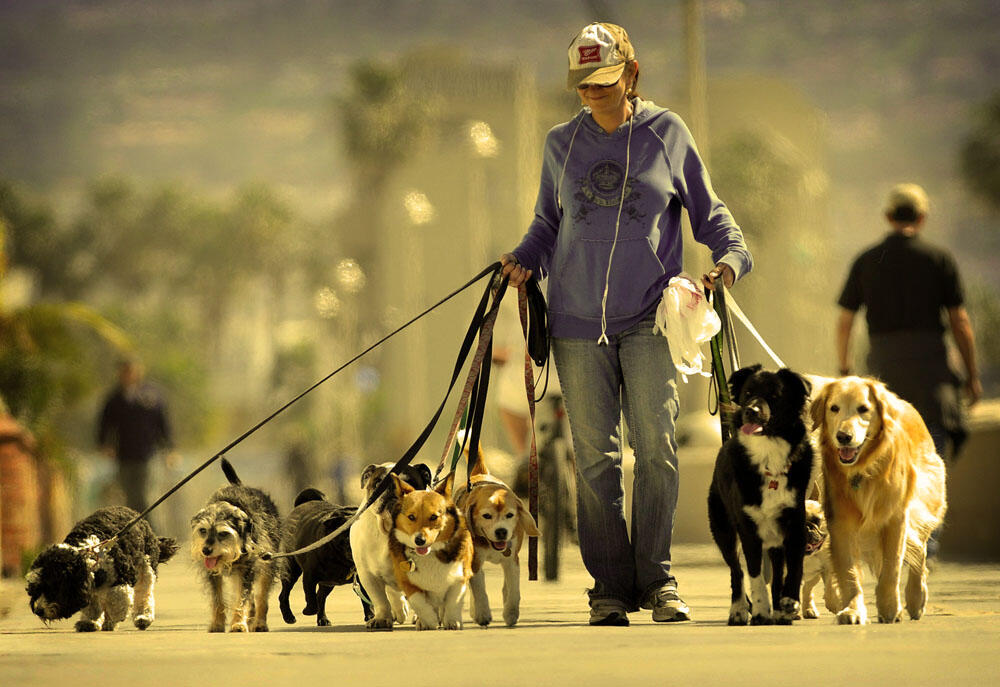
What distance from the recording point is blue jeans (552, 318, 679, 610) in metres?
6.28

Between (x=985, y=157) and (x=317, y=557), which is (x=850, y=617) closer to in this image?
(x=317, y=557)

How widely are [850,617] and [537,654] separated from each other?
1.43m

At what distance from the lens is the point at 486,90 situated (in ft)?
274

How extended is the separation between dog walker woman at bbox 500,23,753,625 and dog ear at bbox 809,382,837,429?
554mm

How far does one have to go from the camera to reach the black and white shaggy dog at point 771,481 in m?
5.78

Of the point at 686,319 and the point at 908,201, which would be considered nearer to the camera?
the point at 686,319

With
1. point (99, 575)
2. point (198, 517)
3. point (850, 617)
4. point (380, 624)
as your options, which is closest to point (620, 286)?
point (850, 617)

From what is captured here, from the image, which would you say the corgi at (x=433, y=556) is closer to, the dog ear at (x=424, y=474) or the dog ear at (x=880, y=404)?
the dog ear at (x=424, y=474)

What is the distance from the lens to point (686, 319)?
606 centimetres

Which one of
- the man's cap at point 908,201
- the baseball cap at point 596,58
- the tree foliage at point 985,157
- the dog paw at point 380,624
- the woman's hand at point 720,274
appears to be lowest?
the dog paw at point 380,624

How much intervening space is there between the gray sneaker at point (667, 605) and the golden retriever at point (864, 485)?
59 centimetres

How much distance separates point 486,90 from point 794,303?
18.8 meters

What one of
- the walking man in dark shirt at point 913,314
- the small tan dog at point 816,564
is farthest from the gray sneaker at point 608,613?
the walking man in dark shirt at point 913,314

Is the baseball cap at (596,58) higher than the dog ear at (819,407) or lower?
higher
